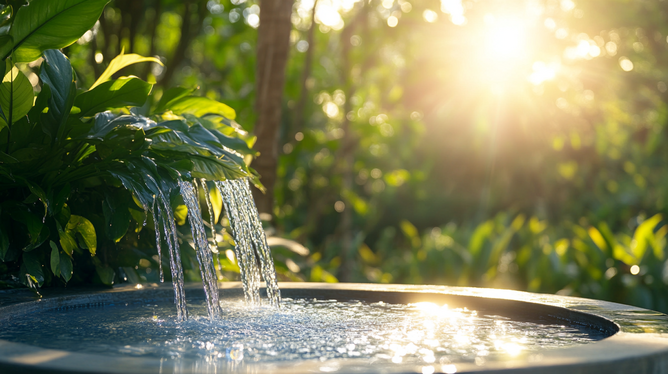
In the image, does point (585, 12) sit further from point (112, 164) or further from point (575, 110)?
point (112, 164)

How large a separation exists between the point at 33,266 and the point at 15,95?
0.79 m

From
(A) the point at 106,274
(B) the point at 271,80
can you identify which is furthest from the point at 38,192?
(B) the point at 271,80

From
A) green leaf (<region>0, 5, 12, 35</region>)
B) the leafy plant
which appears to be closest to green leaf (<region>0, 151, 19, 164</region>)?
the leafy plant

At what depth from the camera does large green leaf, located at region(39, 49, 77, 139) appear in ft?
8.86

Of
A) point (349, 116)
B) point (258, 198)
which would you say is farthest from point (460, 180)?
point (258, 198)

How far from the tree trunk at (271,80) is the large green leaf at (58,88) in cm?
225

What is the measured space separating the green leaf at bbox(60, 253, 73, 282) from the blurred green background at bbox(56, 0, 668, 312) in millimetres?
472

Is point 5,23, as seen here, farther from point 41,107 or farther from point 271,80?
point 271,80

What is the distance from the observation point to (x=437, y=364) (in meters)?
1.44

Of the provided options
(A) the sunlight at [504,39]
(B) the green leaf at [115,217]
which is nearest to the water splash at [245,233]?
A: (B) the green leaf at [115,217]

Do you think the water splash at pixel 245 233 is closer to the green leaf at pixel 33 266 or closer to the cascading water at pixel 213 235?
the cascading water at pixel 213 235

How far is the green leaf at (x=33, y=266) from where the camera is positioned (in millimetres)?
2762

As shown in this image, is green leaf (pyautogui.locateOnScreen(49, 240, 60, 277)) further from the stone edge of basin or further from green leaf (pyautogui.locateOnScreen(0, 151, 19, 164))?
green leaf (pyautogui.locateOnScreen(0, 151, 19, 164))

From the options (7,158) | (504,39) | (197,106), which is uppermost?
(504,39)
